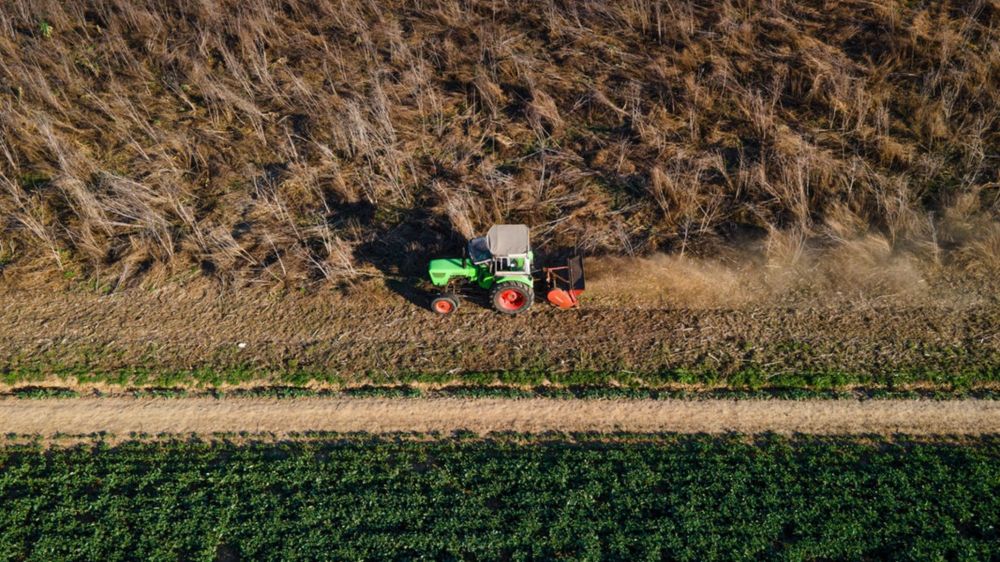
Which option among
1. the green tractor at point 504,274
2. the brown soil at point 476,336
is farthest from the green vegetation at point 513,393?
the green tractor at point 504,274

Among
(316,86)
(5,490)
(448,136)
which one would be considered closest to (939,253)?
(448,136)

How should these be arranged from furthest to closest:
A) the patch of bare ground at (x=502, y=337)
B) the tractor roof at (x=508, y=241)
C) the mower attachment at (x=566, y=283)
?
the mower attachment at (x=566, y=283), the patch of bare ground at (x=502, y=337), the tractor roof at (x=508, y=241)

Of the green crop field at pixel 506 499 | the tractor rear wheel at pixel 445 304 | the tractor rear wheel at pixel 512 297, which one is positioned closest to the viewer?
the green crop field at pixel 506 499

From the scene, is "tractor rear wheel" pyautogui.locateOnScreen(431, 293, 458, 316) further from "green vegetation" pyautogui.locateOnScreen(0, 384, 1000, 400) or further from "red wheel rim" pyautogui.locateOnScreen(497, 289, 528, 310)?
"green vegetation" pyautogui.locateOnScreen(0, 384, 1000, 400)

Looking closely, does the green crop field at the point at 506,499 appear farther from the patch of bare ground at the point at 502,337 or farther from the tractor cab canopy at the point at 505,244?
the tractor cab canopy at the point at 505,244

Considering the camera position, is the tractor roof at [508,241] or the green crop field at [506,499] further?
the tractor roof at [508,241]

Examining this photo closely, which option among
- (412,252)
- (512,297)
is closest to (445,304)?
(512,297)
